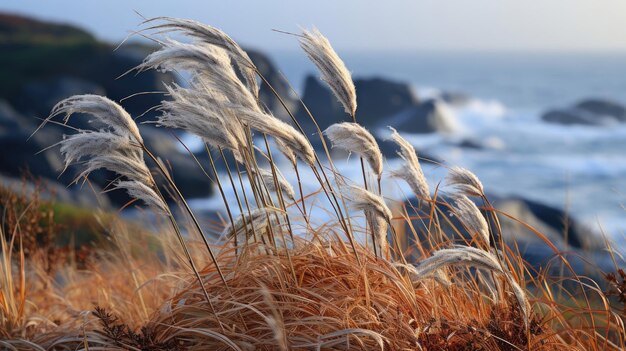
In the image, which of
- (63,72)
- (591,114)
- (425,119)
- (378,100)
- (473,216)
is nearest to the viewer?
(473,216)

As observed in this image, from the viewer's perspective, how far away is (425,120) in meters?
31.0

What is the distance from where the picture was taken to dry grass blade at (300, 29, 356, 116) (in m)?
2.60

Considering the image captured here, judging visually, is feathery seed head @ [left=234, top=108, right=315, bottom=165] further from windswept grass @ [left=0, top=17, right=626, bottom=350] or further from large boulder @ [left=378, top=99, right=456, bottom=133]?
large boulder @ [left=378, top=99, right=456, bottom=133]

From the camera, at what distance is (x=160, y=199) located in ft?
8.81

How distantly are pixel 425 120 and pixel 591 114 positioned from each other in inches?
521

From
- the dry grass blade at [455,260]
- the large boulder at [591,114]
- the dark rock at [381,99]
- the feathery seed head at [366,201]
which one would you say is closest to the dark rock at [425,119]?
the dark rock at [381,99]

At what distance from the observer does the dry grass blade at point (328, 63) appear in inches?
102

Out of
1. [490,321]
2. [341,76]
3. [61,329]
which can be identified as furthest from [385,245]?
[61,329]

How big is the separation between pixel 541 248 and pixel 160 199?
440 cm

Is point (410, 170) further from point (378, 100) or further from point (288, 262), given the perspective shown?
point (378, 100)

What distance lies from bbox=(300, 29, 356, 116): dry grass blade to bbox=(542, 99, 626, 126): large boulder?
125ft

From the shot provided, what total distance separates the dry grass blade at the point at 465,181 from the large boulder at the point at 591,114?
37.8 metres

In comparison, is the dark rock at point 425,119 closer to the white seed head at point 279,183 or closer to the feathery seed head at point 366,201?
the white seed head at point 279,183

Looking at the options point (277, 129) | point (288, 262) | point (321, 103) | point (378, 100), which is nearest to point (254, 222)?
point (288, 262)
